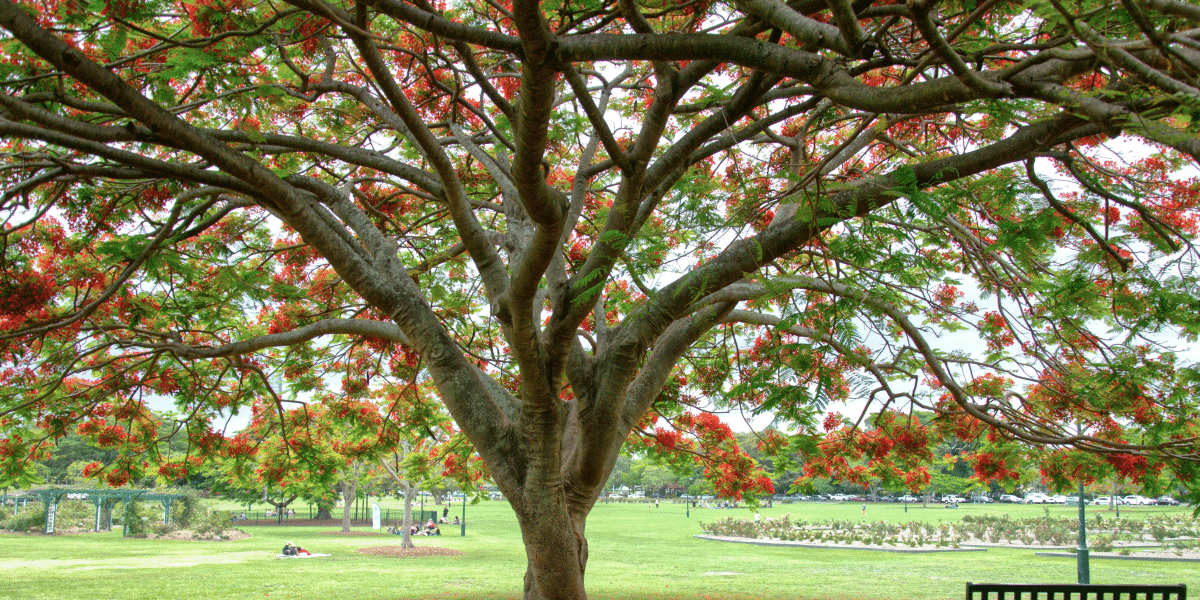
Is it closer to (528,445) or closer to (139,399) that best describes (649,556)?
(139,399)

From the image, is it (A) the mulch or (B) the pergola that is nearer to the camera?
(A) the mulch

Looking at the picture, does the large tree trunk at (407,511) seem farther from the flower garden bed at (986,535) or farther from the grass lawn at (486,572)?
the flower garden bed at (986,535)

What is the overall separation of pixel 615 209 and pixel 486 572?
14.5 meters

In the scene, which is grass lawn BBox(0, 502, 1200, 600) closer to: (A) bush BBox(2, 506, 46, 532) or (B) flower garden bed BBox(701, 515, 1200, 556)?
(B) flower garden bed BBox(701, 515, 1200, 556)

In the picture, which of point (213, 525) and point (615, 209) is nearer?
point (615, 209)

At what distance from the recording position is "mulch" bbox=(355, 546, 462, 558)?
20.0 meters

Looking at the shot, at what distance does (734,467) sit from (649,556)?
40.5 ft

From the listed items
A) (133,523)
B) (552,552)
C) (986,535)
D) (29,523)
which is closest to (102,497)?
(133,523)

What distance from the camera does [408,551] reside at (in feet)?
68.8

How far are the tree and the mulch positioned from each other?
12209mm

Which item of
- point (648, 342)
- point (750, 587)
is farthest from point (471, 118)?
point (750, 587)

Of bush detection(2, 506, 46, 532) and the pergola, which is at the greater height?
the pergola

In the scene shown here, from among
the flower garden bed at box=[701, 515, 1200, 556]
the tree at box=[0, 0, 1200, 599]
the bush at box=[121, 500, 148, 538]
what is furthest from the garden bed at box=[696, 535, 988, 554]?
the bush at box=[121, 500, 148, 538]

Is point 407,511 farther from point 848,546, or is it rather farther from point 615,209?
point 615,209
